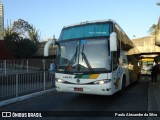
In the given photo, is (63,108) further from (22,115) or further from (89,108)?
(22,115)

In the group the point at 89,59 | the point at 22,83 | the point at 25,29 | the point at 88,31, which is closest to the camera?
the point at 89,59

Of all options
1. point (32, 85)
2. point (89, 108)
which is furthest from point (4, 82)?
point (89, 108)

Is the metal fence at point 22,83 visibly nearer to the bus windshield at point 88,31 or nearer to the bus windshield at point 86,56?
the bus windshield at point 86,56

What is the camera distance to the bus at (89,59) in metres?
10.4

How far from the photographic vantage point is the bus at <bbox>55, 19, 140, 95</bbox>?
34.0 feet

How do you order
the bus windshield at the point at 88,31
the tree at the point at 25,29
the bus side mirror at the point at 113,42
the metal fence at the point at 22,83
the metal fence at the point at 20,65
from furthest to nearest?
the tree at the point at 25,29, the metal fence at the point at 20,65, the metal fence at the point at 22,83, the bus windshield at the point at 88,31, the bus side mirror at the point at 113,42

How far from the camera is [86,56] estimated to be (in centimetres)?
1057

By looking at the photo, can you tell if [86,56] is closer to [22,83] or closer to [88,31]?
[88,31]

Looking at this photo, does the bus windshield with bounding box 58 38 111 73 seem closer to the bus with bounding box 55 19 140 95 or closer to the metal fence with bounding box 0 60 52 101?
the bus with bounding box 55 19 140 95

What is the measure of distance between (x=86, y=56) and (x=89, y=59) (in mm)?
182

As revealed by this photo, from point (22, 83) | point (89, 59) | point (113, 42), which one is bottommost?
point (22, 83)

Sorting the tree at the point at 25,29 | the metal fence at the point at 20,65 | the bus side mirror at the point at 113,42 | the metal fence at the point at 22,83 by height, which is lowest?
the metal fence at the point at 22,83

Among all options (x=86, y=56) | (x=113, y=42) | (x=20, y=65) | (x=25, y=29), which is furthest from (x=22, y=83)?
(x=25, y=29)

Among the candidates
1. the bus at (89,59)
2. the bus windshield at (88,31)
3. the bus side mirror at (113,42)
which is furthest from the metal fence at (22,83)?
the bus side mirror at (113,42)
